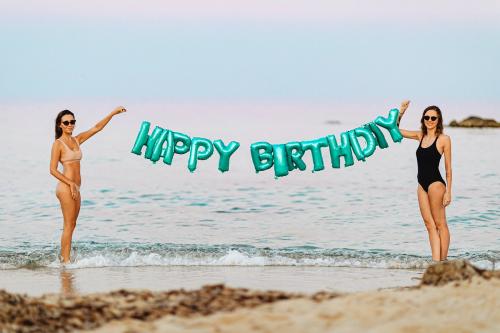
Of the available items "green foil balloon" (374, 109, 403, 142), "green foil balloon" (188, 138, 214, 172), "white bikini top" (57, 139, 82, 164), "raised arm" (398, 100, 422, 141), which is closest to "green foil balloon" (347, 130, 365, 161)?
"green foil balloon" (374, 109, 403, 142)

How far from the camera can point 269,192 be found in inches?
852

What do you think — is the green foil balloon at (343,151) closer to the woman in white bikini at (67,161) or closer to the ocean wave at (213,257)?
the ocean wave at (213,257)

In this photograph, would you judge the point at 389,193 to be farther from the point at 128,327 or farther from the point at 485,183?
the point at 128,327

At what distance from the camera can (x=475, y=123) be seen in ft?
143

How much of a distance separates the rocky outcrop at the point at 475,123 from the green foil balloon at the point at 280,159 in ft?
106

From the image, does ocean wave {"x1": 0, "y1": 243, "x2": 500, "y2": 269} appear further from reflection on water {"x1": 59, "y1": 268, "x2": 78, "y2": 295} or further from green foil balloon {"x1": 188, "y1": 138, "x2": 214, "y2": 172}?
green foil balloon {"x1": 188, "y1": 138, "x2": 214, "y2": 172}

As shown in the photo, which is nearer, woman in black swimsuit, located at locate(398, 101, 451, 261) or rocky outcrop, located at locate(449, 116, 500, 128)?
woman in black swimsuit, located at locate(398, 101, 451, 261)

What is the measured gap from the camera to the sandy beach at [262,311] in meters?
6.76

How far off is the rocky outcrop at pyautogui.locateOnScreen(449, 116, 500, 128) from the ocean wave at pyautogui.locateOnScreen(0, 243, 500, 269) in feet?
98.9

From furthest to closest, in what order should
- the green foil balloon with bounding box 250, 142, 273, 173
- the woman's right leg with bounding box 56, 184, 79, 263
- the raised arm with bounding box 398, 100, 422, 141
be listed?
the green foil balloon with bounding box 250, 142, 273, 173 → the raised arm with bounding box 398, 100, 422, 141 → the woman's right leg with bounding box 56, 184, 79, 263

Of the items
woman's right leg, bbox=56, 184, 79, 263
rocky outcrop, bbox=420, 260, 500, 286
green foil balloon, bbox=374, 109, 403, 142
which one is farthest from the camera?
green foil balloon, bbox=374, 109, 403, 142

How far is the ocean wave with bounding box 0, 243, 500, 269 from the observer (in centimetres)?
1226

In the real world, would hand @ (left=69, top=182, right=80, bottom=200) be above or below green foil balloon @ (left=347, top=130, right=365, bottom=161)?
below

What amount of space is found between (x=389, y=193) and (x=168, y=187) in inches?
196
